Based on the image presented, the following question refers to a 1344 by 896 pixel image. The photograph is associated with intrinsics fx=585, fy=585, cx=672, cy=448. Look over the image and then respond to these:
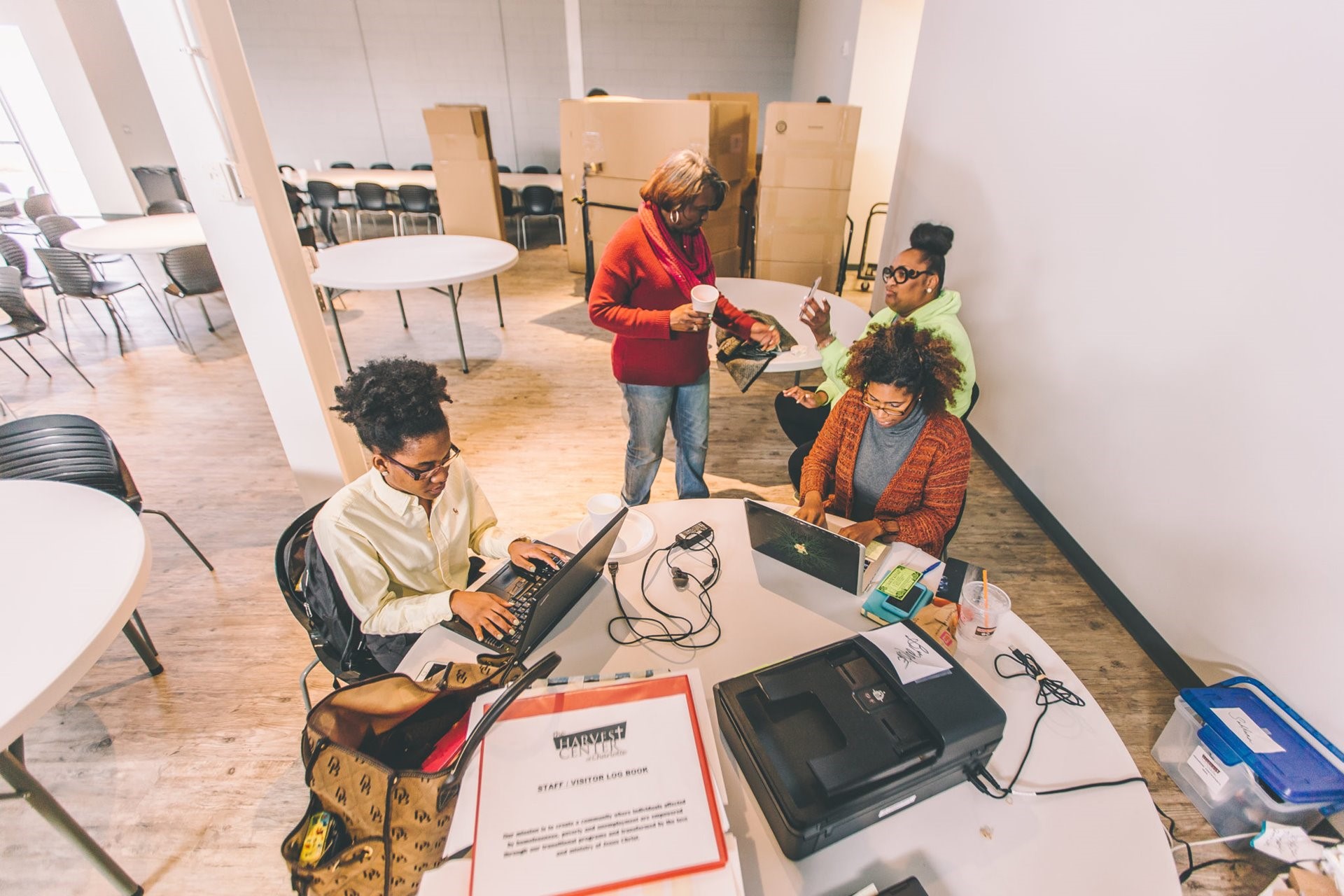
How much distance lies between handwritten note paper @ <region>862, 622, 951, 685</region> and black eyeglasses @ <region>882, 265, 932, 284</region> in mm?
1695

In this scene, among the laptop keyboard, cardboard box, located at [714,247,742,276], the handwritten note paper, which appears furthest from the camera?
cardboard box, located at [714,247,742,276]

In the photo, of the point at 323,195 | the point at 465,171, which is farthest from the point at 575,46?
the point at 323,195

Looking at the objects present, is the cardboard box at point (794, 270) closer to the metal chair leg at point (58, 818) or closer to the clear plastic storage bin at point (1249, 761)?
the clear plastic storage bin at point (1249, 761)

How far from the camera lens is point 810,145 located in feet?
13.5

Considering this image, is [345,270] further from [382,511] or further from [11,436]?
[382,511]

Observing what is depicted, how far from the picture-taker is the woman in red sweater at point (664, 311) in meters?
1.86

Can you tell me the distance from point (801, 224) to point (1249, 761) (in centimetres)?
383

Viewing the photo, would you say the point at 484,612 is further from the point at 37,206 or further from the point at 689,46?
the point at 689,46

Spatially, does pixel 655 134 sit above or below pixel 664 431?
above

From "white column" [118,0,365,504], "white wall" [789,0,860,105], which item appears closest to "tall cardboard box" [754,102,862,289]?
"white wall" [789,0,860,105]

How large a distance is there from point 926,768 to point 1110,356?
218 centimetres

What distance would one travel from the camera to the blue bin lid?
1476 mm

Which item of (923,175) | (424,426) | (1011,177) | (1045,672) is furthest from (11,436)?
(923,175)

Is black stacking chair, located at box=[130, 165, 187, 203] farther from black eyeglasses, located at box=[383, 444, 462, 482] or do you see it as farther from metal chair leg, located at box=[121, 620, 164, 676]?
black eyeglasses, located at box=[383, 444, 462, 482]
